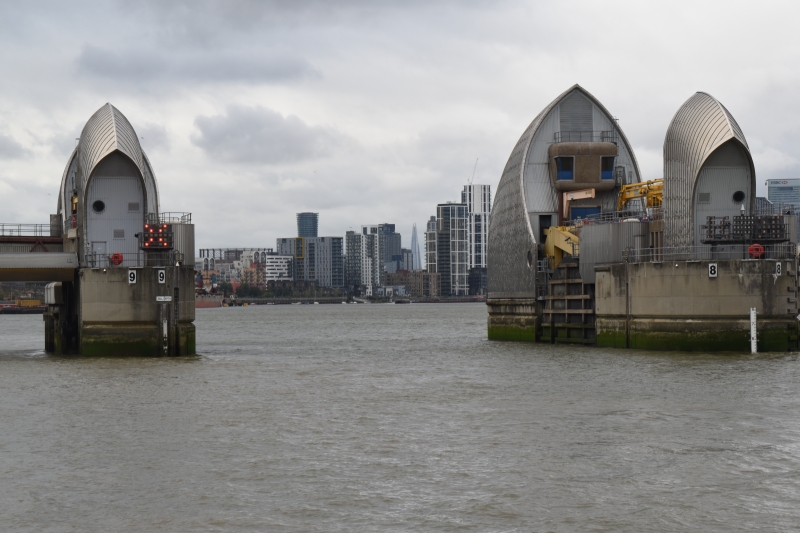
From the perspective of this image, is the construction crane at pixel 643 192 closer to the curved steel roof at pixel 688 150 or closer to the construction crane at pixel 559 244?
the construction crane at pixel 559 244

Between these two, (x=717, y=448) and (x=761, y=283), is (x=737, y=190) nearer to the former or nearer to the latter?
(x=761, y=283)

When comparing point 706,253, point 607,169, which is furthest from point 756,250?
point 607,169

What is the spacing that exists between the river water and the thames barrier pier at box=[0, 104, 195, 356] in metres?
4.59

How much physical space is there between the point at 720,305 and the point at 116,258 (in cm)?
2717

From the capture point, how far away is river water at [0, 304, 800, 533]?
766 inches

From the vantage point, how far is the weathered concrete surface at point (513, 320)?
206 feet

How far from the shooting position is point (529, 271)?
6269cm

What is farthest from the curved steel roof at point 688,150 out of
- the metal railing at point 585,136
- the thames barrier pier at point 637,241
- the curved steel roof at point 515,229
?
the metal railing at point 585,136

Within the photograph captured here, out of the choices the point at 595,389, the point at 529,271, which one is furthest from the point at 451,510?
the point at 529,271

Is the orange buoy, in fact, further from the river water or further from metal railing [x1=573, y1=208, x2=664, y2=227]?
metal railing [x1=573, y1=208, x2=664, y2=227]

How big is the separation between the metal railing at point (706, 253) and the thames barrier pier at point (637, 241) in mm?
66

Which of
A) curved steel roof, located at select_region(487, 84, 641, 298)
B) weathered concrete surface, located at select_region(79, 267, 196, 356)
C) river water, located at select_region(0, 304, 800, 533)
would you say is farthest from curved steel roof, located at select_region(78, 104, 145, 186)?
curved steel roof, located at select_region(487, 84, 641, 298)

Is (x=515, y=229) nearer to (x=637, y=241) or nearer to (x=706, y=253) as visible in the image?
(x=637, y=241)

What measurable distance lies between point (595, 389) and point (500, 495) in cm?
1685
